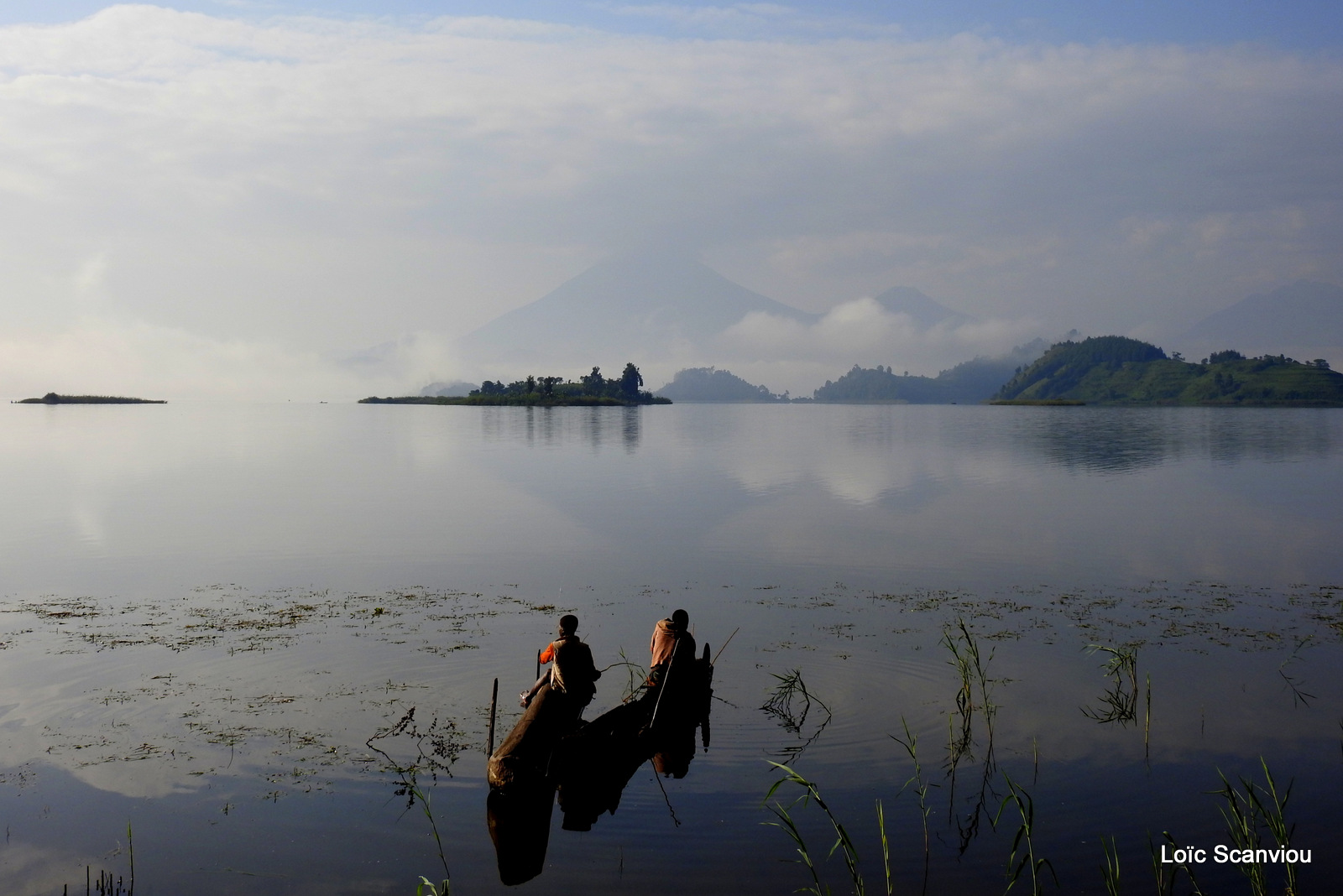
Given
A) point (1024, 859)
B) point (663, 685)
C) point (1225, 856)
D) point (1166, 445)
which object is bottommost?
point (1225, 856)

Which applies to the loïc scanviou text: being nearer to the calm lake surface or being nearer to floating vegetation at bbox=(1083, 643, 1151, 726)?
the calm lake surface

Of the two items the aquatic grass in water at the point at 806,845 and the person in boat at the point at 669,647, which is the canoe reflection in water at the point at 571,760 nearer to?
the person in boat at the point at 669,647

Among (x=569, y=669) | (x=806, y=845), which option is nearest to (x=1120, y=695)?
(x=806, y=845)

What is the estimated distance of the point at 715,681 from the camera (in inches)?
685

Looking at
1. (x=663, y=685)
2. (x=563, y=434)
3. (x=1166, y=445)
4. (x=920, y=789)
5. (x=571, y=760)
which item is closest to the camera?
(x=920, y=789)

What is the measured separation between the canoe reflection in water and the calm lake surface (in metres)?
0.29

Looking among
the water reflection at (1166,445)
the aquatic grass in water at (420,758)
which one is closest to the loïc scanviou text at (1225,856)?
the aquatic grass in water at (420,758)

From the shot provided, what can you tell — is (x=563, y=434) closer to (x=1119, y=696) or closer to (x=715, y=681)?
(x=715, y=681)

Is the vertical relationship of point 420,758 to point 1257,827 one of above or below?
above

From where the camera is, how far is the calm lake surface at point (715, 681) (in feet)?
36.4

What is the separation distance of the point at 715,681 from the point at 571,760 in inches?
197

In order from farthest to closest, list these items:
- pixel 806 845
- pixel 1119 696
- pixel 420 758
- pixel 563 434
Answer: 1. pixel 563 434
2. pixel 1119 696
3. pixel 420 758
4. pixel 806 845

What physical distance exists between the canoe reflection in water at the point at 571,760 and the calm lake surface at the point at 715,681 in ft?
0.95

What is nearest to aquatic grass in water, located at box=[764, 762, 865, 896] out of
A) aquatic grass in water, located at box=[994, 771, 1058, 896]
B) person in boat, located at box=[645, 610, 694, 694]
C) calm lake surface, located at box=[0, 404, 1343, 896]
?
calm lake surface, located at box=[0, 404, 1343, 896]
